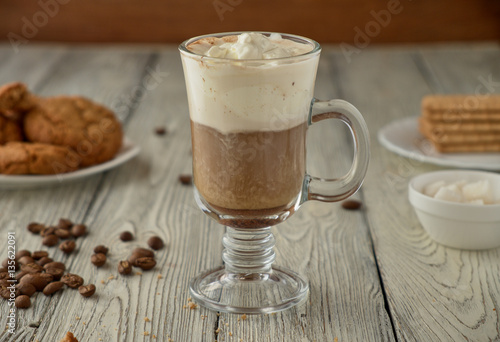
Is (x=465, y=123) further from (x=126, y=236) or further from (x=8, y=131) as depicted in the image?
(x=8, y=131)

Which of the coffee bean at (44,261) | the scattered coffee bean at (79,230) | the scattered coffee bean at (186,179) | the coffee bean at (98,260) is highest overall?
the coffee bean at (98,260)

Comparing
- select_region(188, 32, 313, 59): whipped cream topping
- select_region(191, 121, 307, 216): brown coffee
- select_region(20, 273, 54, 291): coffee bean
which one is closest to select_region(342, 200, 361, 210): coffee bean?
select_region(191, 121, 307, 216): brown coffee

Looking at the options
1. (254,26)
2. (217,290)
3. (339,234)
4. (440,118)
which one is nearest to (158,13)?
(254,26)

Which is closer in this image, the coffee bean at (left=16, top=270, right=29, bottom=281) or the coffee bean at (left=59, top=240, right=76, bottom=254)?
the coffee bean at (left=16, top=270, right=29, bottom=281)

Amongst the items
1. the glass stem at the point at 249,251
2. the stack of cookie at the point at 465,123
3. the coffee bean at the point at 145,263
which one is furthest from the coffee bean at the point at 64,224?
the stack of cookie at the point at 465,123

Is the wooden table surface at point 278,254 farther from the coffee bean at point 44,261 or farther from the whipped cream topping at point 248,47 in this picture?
the whipped cream topping at point 248,47

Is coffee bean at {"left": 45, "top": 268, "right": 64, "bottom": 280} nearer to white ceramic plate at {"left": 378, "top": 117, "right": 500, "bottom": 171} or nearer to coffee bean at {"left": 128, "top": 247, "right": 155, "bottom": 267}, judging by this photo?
coffee bean at {"left": 128, "top": 247, "right": 155, "bottom": 267}

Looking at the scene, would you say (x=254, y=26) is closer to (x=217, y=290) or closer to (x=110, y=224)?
(x=110, y=224)
